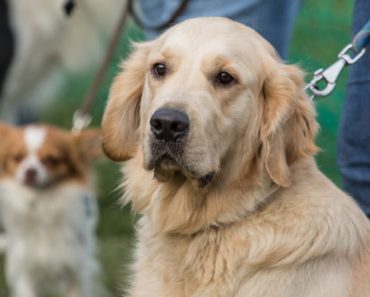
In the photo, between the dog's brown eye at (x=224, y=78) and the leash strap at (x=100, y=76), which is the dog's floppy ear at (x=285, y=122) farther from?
the leash strap at (x=100, y=76)

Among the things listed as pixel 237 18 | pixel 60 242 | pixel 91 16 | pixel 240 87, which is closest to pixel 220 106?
pixel 240 87

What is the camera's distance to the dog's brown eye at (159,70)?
336 cm

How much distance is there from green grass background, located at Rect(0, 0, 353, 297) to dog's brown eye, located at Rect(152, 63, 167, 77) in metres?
2.96

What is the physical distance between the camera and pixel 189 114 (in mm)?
3129

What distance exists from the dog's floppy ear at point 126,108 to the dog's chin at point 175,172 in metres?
0.28

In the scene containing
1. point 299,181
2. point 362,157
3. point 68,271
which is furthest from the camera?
point 68,271

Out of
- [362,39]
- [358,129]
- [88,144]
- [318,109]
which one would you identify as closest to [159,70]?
[362,39]

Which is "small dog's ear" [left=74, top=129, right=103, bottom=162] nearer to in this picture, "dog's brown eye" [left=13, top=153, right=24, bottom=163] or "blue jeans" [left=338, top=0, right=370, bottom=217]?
"dog's brown eye" [left=13, top=153, right=24, bottom=163]

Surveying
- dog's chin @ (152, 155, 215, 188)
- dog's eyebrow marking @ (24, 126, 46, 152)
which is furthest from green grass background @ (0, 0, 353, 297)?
dog's chin @ (152, 155, 215, 188)

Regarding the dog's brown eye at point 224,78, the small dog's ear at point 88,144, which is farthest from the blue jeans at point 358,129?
the small dog's ear at point 88,144

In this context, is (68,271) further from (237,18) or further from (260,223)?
(260,223)

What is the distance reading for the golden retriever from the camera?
10.4ft

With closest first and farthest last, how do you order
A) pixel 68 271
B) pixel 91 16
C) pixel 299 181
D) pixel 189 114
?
pixel 189 114, pixel 299 181, pixel 68 271, pixel 91 16

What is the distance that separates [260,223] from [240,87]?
1.46 ft
